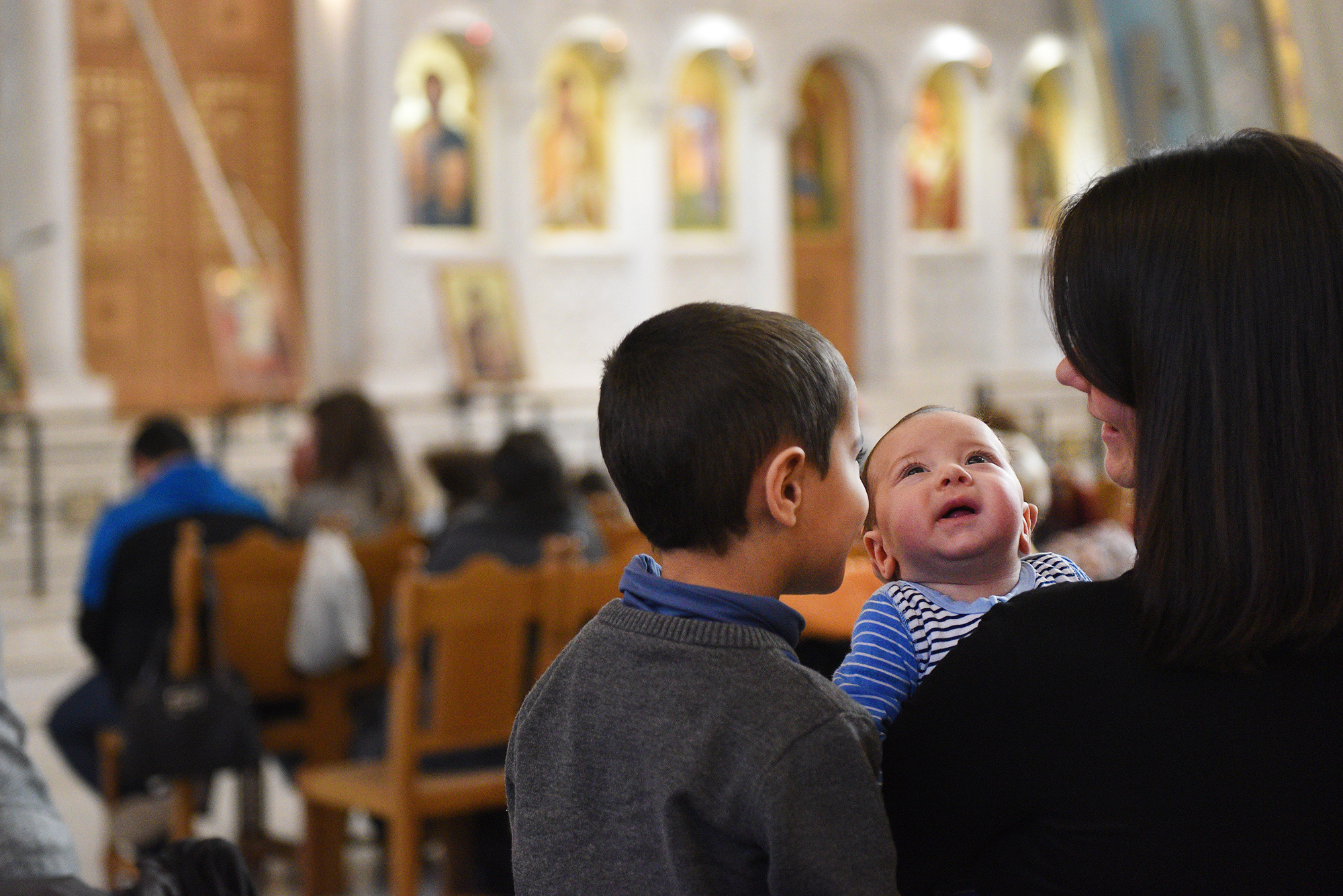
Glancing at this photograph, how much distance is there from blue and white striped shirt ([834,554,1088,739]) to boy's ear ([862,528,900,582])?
0.04m

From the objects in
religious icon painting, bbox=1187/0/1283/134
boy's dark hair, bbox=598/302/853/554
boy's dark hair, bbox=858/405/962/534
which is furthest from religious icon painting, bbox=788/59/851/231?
boy's dark hair, bbox=598/302/853/554

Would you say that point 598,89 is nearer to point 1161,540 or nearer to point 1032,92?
point 1032,92

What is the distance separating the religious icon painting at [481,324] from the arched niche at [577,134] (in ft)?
4.38

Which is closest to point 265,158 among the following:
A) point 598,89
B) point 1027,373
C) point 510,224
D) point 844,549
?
point 510,224

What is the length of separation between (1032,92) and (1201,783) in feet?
52.0

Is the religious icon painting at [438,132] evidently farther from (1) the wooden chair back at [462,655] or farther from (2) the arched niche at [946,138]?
(1) the wooden chair back at [462,655]

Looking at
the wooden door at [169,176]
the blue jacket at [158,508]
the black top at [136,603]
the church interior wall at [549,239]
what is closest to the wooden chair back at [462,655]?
the black top at [136,603]

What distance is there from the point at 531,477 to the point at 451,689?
2.71ft

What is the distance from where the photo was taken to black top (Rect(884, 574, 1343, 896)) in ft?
3.84

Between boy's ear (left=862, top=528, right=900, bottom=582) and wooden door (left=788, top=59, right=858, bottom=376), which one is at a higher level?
wooden door (left=788, top=59, right=858, bottom=376)

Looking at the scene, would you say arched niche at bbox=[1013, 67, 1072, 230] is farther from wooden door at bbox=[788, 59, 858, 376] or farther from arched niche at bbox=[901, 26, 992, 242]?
wooden door at bbox=[788, 59, 858, 376]

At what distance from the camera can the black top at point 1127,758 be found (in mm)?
1169

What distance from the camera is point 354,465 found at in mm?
5645

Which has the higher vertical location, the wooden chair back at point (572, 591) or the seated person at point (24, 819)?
the seated person at point (24, 819)
